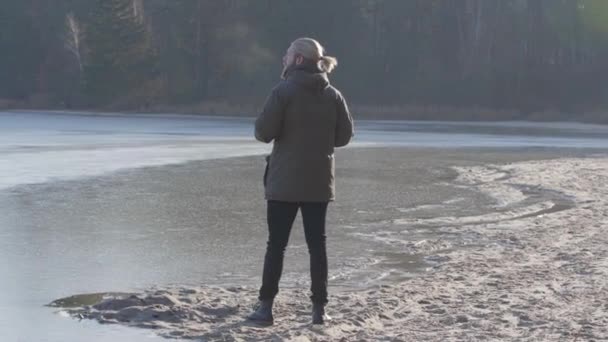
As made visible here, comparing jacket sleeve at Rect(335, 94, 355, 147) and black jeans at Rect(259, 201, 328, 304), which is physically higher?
jacket sleeve at Rect(335, 94, 355, 147)

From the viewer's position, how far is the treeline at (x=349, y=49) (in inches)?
2430

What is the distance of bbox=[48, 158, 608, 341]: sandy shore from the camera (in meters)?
7.04

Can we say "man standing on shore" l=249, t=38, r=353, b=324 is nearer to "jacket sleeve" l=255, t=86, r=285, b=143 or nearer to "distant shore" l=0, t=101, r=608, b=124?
"jacket sleeve" l=255, t=86, r=285, b=143

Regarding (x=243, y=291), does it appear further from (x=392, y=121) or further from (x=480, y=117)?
(x=480, y=117)

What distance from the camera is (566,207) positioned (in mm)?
15070

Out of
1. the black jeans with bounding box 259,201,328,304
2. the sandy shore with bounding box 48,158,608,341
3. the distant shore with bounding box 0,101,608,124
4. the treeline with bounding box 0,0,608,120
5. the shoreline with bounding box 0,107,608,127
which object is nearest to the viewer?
the sandy shore with bounding box 48,158,608,341

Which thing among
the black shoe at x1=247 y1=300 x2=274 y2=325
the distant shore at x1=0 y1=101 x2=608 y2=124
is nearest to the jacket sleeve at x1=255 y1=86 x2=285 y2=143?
the black shoe at x1=247 y1=300 x2=274 y2=325

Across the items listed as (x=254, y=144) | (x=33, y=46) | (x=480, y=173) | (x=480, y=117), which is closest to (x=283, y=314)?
(x=480, y=173)

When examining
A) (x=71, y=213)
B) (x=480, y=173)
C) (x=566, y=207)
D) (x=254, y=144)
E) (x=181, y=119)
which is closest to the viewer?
(x=71, y=213)

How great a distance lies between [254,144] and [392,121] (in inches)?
891

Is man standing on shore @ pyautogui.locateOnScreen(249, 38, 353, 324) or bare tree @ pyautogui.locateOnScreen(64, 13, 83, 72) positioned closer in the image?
man standing on shore @ pyautogui.locateOnScreen(249, 38, 353, 324)

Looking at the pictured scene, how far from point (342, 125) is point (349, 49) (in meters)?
59.5

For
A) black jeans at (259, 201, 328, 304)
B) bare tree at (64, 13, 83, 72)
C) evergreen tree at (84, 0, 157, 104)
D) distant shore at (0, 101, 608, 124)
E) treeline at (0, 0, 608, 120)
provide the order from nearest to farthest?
black jeans at (259, 201, 328, 304)
distant shore at (0, 101, 608, 124)
treeline at (0, 0, 608, 120)
evergreen tree at (84, 0, 157, 104)
bare tree at (64, 13, 83, 72)

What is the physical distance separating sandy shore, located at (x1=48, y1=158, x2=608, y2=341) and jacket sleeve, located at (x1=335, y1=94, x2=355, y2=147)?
48.2 inches
